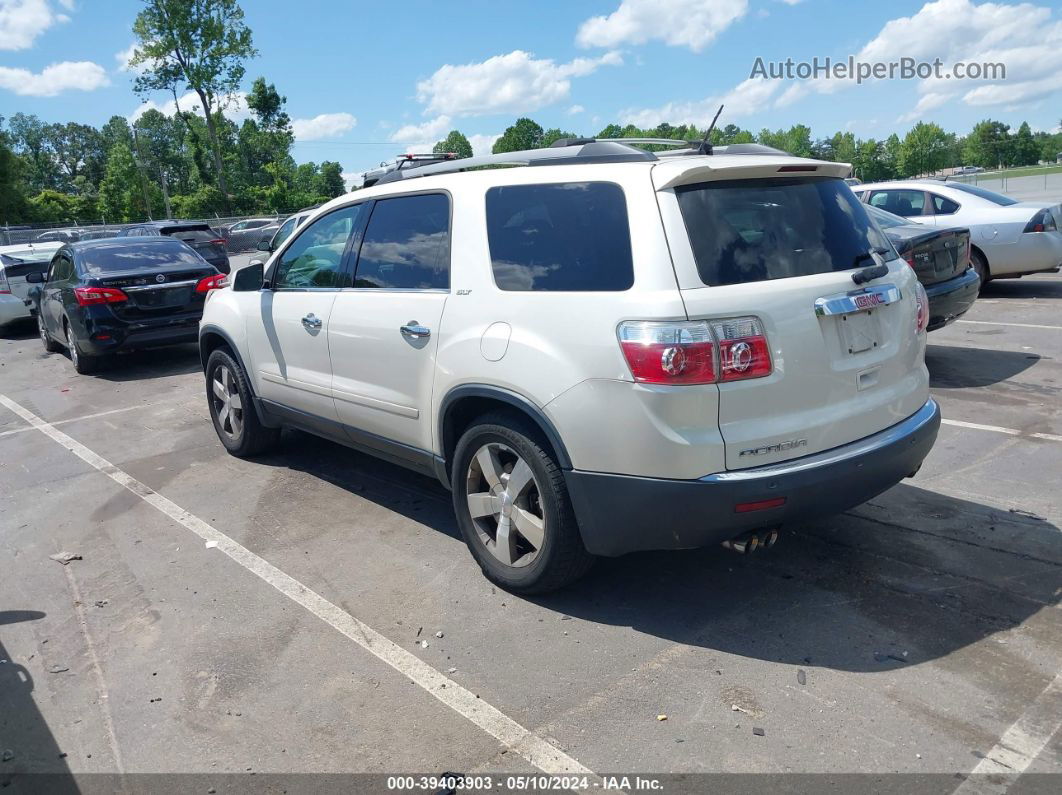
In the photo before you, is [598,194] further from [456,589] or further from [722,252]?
[456,589]

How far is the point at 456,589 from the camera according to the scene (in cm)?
413

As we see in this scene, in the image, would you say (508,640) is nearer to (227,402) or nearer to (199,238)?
(227,402)

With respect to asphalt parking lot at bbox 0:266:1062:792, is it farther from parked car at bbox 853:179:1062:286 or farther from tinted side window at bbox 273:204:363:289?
parked car at bbox 853:179:1062:286

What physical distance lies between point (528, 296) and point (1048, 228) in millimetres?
9784

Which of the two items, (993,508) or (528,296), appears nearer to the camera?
(528,296)

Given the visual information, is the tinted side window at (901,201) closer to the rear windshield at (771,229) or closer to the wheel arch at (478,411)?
the rear windshield at (771,229)

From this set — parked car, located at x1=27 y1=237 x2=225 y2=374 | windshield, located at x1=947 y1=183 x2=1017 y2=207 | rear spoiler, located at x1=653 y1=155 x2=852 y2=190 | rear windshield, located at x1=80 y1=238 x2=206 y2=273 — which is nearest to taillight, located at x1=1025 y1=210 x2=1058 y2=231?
windshield, located at x1=947 y1=183 x2=1017 y2=207

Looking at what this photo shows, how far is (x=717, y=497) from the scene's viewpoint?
10.6ft

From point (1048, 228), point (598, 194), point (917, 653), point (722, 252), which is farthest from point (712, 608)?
point (1048, 228)

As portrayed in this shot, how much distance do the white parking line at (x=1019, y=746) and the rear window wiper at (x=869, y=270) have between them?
171 cm

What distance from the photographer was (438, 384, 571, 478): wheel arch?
3.52 metres

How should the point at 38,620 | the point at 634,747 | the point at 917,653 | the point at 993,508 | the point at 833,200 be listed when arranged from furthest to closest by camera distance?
the point at 993,508 < the point at 38,620 < the point at 833,200 < the point at 917,653 < the point at 634,747

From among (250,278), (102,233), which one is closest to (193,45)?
(102,233)

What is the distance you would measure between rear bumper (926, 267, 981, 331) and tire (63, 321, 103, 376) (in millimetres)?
9338
